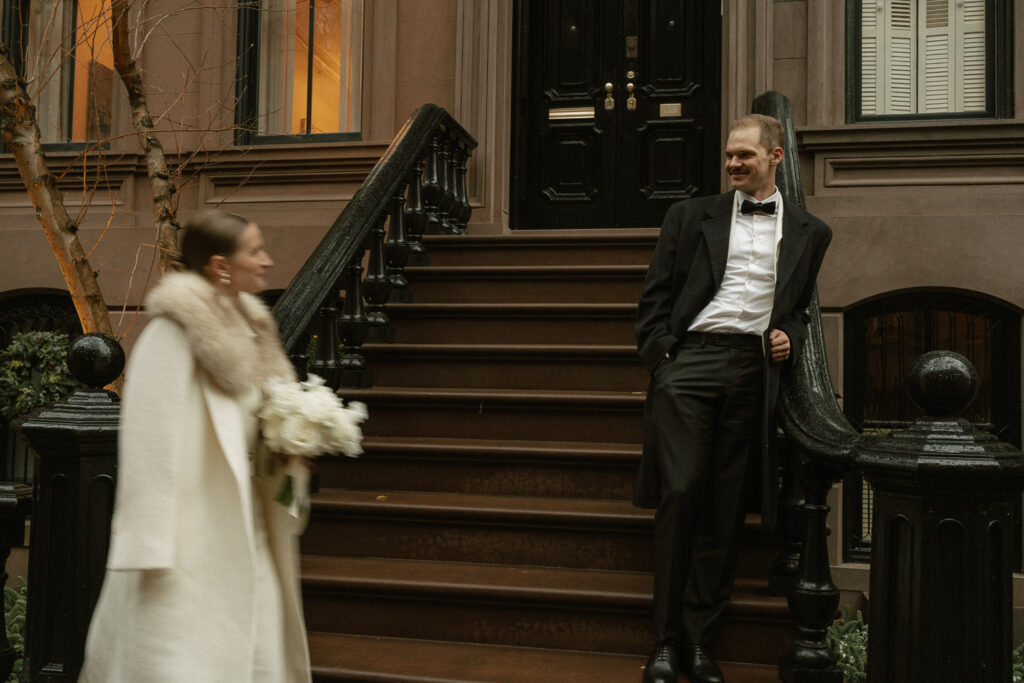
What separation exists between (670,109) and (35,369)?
5.68m

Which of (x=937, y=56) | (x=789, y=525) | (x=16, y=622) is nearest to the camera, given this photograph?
(x=789, y=525)

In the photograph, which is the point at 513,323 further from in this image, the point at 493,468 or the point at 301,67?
the point at 301,67

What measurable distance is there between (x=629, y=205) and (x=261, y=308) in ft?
18.9

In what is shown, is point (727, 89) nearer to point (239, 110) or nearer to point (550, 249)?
point (550, 249)

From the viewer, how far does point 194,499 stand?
2453 mm

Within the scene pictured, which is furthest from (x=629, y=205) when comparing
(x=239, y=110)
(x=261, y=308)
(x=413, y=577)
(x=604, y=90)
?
(x=261, y=308)

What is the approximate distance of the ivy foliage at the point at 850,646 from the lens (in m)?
4.55

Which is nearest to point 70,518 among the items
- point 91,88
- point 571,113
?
point 571,113

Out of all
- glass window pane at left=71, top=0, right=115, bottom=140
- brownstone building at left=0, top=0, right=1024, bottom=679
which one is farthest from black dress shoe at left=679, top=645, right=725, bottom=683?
glass window pane at left=71, top=0, right=115, bottom=140

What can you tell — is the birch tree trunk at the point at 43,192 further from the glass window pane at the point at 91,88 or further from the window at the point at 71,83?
the window at the point at 71,83

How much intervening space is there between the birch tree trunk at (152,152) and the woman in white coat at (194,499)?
9.98 ft

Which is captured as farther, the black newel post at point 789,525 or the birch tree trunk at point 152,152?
the birch tree trunk at point 152,152

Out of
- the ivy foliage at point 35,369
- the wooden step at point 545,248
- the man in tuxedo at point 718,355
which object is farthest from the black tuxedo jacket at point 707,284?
the ivy foliage at point 35,369

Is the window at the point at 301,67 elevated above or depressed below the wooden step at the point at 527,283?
above
